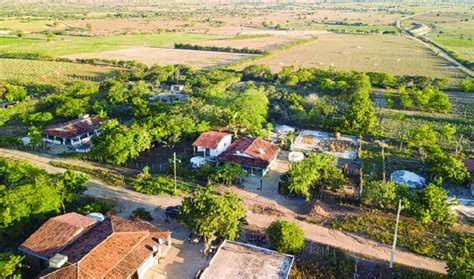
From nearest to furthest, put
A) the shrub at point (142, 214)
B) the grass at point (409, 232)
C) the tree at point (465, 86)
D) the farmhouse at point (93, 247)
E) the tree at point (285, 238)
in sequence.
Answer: the farmhouse at point (93, 247) < the tree at point (285, 238) < the grass at point (409, 232) < the shrub at point (142, 214) < the tree at point (465, 86)

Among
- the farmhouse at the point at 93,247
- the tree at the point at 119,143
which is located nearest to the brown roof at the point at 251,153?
the tree at the point at 119,143

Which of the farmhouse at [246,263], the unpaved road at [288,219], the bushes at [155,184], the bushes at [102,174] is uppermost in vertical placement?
the farmhouse at [246,263]

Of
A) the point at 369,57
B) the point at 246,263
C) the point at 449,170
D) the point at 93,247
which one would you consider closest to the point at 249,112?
the point at 449,170

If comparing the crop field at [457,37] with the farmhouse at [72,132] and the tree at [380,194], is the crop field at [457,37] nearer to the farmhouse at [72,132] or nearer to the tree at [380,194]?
the tree at [380,194]

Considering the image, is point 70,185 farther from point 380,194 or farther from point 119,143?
point 380,194

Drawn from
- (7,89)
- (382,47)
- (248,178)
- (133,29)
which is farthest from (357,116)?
(133,29)
